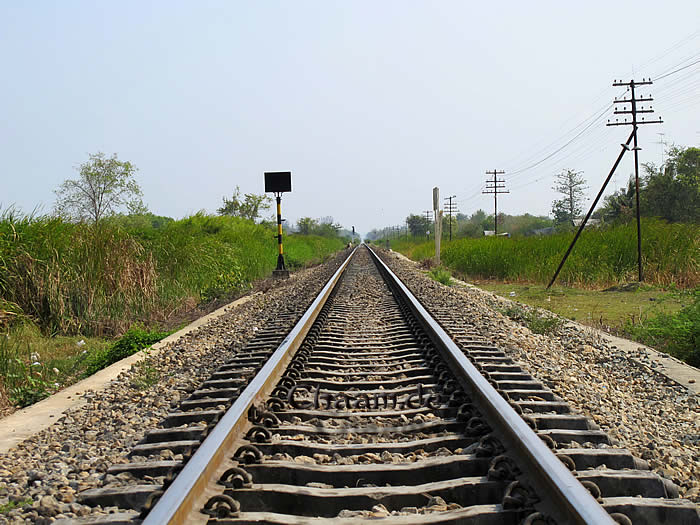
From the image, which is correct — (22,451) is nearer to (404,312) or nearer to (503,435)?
(503,435)

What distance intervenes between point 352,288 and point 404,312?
426 cm

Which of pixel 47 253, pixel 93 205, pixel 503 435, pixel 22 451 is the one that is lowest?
pixel 22 451

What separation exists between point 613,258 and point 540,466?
11.9m

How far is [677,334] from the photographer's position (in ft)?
18.2

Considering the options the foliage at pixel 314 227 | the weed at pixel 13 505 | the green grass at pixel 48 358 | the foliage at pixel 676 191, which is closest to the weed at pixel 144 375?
the green grass at pixel 48 358

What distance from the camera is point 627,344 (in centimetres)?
569

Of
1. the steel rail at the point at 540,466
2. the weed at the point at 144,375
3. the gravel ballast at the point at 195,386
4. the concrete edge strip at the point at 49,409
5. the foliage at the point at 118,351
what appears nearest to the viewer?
the steel rail at the point at 540,466

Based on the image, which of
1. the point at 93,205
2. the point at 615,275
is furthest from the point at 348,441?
the point at 93,205

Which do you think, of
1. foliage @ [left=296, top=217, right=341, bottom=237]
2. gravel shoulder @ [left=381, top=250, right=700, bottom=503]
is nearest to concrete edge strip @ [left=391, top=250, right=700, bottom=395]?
gravel shoulder @ [left=381, top=250, right=700, bottom=503]

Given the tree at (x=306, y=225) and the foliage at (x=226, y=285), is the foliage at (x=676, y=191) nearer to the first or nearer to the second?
the foliage at (x=226, y=285)

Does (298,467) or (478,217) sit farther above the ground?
(478,217)

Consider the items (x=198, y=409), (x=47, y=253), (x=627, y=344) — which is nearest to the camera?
(x=198, y=409)

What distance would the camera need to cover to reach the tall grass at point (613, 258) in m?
11.6

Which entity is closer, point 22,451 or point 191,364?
point 22,451
